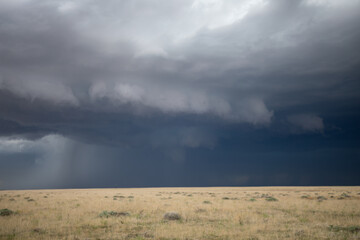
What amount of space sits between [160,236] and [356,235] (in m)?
10.8

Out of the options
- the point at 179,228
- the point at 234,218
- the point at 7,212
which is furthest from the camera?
the point at 7,212

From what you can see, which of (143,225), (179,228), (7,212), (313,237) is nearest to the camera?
(313,237)

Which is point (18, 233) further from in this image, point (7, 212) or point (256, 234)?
point (256, 234)

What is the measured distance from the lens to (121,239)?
1322 cm

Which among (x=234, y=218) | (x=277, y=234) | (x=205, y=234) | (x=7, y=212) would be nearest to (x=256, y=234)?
(x=277, y=234)

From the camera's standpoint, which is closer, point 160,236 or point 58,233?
point 160,236

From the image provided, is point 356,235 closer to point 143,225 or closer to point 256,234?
point 256,234

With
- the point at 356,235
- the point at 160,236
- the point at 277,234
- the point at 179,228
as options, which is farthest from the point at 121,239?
the point at 356,235

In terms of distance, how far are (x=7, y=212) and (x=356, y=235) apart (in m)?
27.2

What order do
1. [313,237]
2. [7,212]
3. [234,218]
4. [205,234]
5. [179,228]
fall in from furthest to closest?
1. [7,212]
2. [234,218]
3. [179,228]
4. [205,234]
5. [313,237]

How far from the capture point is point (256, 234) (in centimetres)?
1378

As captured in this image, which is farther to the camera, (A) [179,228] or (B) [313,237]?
(A) [179,228]

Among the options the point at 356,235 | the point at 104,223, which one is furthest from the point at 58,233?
the point at 356,235

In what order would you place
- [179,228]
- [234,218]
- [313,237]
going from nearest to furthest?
1. [313,237]
2. [179,228]
3. [234,218]
